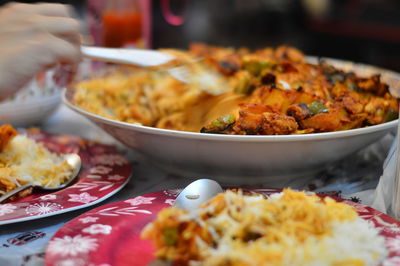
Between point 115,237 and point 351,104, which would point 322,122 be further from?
point 115,237

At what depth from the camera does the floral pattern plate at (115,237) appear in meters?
0.54

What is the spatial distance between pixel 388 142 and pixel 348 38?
10.3 ft

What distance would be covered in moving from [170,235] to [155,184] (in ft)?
1.33

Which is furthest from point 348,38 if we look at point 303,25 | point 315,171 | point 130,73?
point 315,171

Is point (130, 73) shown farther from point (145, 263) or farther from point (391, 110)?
point (145, 263)

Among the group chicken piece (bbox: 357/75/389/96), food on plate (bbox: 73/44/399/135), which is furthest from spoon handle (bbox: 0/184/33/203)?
chicken piece (bbox: 357/75/389/96)

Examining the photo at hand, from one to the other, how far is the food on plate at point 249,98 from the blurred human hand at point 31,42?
217mm

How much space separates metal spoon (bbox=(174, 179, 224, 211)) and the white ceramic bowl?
0.09 metres

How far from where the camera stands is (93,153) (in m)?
0.99

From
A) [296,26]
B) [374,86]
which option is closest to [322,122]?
[374,86]

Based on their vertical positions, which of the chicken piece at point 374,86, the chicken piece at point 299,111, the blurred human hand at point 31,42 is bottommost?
the chicken piece at point 299,111

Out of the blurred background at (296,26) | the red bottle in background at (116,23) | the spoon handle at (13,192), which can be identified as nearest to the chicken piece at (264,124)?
the spoon handle at (13,192)

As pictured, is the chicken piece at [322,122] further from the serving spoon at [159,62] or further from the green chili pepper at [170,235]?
the green chili pepper at [170,235]

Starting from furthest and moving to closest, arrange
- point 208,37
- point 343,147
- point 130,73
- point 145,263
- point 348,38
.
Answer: point 208,37 → point 348,38 → point 130,73 → point 343,147 → point 145,263
